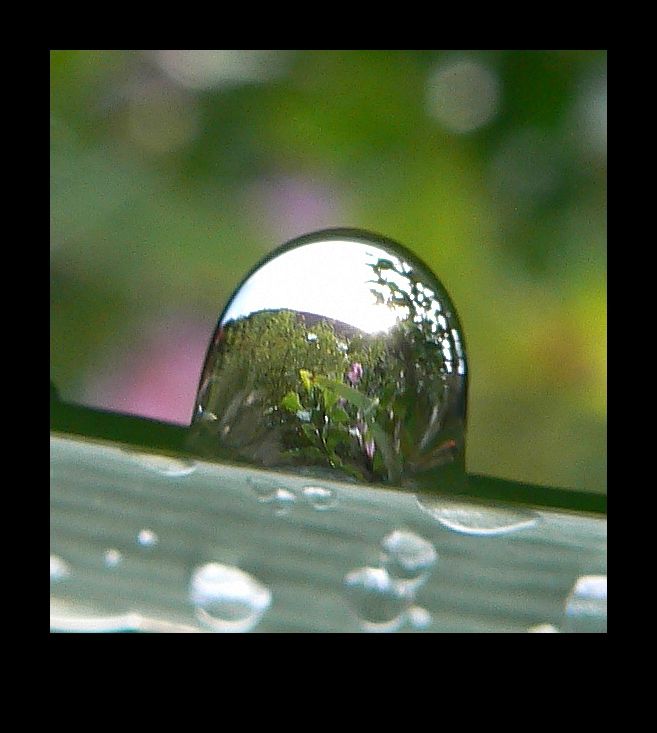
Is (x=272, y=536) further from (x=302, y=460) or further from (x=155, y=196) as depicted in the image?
(x=155, y=196)

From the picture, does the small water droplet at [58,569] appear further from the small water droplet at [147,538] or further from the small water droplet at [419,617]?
the small water droplet at [419,617]

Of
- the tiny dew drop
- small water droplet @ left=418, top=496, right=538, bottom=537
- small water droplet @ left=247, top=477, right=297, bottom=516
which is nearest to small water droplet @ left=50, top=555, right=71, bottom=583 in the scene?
the tiny dew drop

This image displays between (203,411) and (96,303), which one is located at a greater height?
(96,303)

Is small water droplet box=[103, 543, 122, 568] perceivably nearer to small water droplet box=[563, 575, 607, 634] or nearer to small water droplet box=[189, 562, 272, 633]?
small water droplet box=[189, 562, 272, 633]

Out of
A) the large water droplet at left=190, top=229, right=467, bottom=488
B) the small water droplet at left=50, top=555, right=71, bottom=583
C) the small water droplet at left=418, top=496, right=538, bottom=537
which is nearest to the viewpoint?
the small water droplet at left=50, top=555, right=71, bottom=583

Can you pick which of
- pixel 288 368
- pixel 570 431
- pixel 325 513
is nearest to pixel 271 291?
pixel 288 368

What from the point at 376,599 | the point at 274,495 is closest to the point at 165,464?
the point at 274,495
